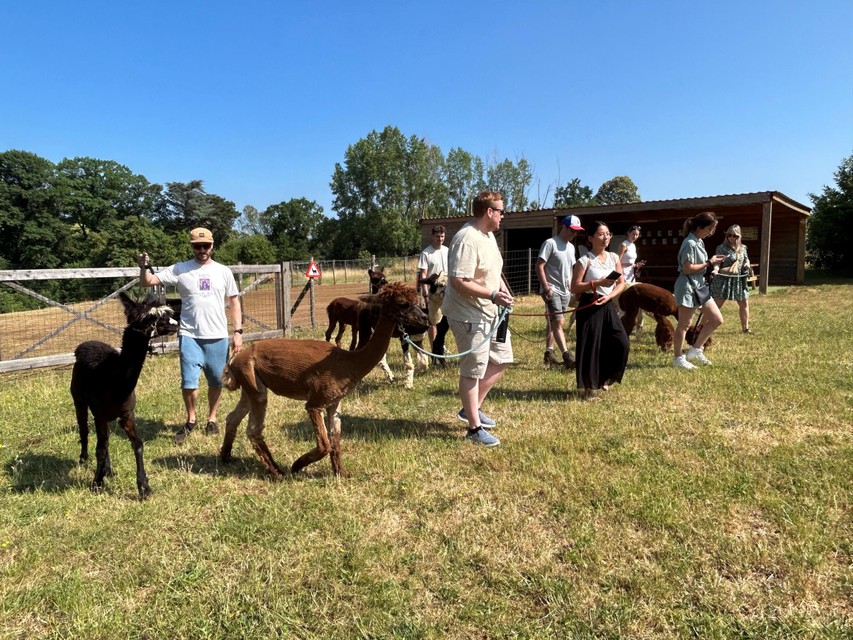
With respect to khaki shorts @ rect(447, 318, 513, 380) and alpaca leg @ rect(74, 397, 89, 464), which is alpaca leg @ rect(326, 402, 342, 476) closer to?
khaki shorts @ rect(447, 318, 513, 380)

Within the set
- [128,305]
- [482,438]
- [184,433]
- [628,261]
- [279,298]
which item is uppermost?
[628,261]

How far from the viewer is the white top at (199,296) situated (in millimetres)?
4973

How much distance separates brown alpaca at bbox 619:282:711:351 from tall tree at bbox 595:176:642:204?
7627 centimetres

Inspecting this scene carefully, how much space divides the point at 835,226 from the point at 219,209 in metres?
65.8

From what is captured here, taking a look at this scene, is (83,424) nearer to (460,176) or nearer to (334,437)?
(334,437)

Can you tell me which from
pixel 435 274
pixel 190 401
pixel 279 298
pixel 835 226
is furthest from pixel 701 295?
pixel 835 226

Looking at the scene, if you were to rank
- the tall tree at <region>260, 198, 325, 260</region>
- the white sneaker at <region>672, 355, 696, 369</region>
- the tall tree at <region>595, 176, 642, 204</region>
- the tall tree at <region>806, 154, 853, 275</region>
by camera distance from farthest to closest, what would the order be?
the tall tree at <region>595, 176, 642, 204</region> < the tall tree at <region>260, 198, 325, 260</region> < the tall tree at <region>806, 154, 853, 275</region> < the white sneaker at <region>672, 355, 696, 369</region>

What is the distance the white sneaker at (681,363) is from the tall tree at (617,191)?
7772 cm

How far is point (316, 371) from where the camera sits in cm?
396

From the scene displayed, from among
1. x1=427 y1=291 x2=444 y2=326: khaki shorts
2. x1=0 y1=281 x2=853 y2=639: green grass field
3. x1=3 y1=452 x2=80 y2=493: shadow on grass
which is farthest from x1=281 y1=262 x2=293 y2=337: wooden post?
x1=3 y1=452 x2=80 y2=493: shadow on grass

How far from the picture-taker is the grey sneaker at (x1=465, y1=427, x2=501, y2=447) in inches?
183

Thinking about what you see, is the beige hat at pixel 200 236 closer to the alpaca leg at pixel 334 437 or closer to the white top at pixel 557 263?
the alpaca leg at pixel 334 437

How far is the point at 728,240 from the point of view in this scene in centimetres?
857

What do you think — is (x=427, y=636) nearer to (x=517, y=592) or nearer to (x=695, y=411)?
(x=517, y=592)
